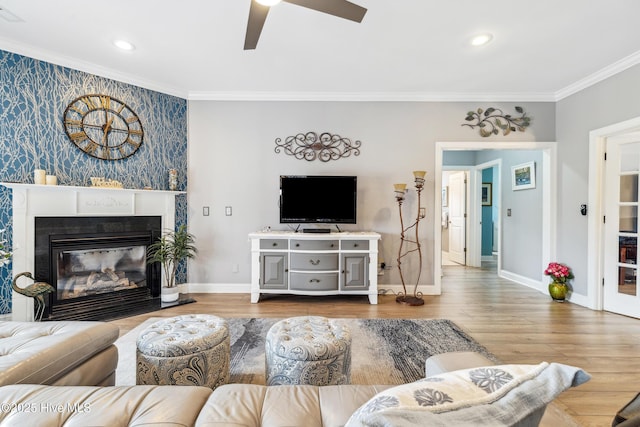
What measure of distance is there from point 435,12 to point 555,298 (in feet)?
12.1

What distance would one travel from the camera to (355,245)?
11.5 feet

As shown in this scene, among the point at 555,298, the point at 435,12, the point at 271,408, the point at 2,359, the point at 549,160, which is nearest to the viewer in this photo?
the point at 271,408

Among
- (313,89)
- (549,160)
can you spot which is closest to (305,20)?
(313,89)

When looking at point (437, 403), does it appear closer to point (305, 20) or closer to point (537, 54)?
point (305, 20)

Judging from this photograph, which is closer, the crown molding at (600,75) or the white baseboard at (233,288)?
the crown molding at (600,75)

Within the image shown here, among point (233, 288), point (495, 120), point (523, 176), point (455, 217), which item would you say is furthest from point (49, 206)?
point (455, 217)

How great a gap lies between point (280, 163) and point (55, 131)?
2.44 meters

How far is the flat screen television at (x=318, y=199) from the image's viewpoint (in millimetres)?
3645

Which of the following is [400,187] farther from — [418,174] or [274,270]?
[274,270]

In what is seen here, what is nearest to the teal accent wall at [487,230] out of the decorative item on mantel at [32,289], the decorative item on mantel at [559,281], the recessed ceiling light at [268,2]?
the decorative item on mantel at [559,281]

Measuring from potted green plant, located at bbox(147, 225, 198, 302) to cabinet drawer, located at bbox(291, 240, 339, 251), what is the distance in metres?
1.32

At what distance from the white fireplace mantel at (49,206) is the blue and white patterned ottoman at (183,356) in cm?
218

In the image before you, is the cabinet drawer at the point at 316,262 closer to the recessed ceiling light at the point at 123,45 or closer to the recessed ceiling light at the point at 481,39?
the recessed ceiling light at the point at 481,39

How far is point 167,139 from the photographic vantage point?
373cm
